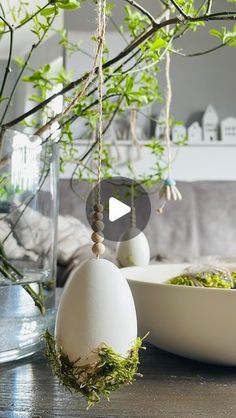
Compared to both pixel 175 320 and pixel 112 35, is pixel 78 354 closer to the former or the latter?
pixel 175 320

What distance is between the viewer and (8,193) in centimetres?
60

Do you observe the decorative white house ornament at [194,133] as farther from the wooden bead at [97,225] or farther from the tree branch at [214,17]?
the wooden bead at [97,225]

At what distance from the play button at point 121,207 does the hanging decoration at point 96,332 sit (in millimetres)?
39

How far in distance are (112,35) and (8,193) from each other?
338cm

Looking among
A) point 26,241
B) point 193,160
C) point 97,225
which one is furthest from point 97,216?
point 193,160

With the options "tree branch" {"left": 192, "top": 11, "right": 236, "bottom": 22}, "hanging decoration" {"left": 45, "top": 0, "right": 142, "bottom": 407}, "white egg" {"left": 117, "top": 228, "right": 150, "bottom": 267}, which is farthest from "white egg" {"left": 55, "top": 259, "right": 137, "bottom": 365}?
"white egg" {"left": 117, "top": 228, "right": 150, "bottom": 267}

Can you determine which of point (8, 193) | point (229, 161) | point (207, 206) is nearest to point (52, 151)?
point (8, 193)

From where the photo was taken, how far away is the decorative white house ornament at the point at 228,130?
148 inches

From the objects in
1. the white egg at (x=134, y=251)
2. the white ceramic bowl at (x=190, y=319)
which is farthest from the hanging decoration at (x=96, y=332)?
the white egg at (x=134, y=251)

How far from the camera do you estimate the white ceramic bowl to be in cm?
47

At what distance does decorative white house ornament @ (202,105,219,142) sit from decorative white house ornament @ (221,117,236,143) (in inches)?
1.8

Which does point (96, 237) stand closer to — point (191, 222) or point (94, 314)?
point (94, 314)

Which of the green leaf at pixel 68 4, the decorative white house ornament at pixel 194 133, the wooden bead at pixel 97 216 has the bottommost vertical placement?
the wooden bead at pixel 97 216

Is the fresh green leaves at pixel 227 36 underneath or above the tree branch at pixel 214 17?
above
